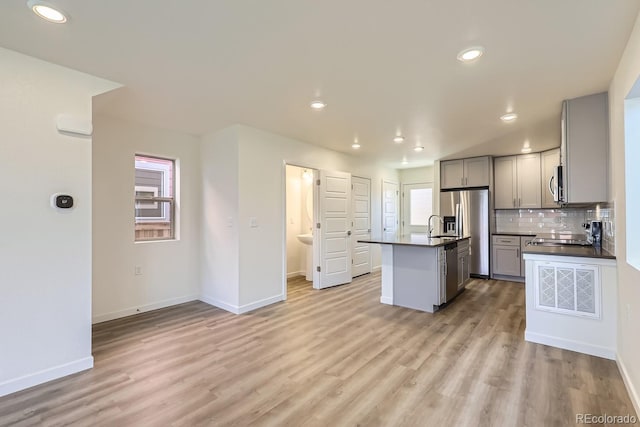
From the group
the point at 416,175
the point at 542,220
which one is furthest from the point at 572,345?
the point at 416,175

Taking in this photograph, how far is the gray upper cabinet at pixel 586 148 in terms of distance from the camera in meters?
2.94

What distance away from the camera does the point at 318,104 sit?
3.21m

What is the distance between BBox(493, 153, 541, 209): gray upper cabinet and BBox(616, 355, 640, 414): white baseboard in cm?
365

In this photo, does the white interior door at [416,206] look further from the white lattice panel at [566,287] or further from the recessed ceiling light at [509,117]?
the white lattice panel at [566,287]

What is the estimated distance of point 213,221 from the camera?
14.1ft

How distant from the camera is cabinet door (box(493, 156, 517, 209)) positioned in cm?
576

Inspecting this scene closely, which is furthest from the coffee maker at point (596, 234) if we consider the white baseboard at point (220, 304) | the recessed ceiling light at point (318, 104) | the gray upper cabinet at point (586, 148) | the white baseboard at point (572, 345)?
the white baseboard at point (220, 304)

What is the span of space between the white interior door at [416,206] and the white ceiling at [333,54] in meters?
3.74

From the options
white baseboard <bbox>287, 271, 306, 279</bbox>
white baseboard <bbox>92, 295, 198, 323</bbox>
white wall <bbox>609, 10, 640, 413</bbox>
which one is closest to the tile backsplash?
white wall <bbox>609, 10, 640, 413</bbox>

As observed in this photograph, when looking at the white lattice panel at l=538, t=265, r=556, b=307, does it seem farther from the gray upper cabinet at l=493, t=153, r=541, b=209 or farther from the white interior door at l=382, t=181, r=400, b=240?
the white interior door at l=382, t=181, r=400, b=240

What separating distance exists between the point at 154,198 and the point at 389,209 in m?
4.91

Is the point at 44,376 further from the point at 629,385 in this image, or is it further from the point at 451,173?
the point at 451,173

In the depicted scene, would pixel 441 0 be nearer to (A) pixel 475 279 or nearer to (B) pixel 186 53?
(B) pixel 186 53

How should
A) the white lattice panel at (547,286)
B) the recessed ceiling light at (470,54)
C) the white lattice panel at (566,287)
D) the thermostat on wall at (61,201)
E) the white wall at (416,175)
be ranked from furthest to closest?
the white wall at (416,175) < the white lattice panel at (547,286) < the white lattice panel at (566,287) < the thermostat on wall at (61,201) < the recessed ceiling light at (470,54)
